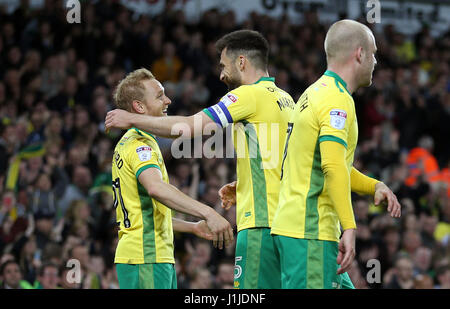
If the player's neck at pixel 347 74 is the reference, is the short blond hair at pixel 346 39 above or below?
above

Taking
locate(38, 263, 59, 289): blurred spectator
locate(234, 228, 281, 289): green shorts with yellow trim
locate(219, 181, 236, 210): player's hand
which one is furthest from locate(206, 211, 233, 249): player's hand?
locate(38, 263, 59, 289): blurred spectator

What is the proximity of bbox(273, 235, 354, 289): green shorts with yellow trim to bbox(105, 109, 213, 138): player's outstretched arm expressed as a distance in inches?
32.0

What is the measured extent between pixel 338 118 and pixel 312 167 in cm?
32

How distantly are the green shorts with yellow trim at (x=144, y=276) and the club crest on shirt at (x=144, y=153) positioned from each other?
2.16 feet

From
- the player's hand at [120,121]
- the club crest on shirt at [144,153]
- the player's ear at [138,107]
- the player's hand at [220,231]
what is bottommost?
the player's hand at [220,231]

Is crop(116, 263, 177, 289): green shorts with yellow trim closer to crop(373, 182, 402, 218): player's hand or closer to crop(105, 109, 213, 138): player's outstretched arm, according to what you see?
crop(105, 109, 213, 138): player's outstretched arm

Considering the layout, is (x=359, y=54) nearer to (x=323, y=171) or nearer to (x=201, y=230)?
(x=323, y=171)

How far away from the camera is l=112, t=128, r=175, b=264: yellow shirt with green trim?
4.50m

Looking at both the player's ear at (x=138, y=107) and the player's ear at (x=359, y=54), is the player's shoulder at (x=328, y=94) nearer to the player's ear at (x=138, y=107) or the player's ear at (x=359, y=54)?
the player's ear at (x=359, y=54)

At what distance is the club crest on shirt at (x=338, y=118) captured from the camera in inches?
149

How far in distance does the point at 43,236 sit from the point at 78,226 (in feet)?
1.38

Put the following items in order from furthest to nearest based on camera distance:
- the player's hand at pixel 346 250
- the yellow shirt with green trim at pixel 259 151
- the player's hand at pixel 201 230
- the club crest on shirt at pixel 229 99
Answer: the player's hand at pixel 201 230 → the yellow shirt with green trim at pixel 259 151 → the club crest on shirt at pixel 229 99 → the player's hand at pixel 346 250

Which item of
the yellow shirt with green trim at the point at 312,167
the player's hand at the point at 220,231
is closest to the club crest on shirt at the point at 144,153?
the player's hand at the point at 220,231
